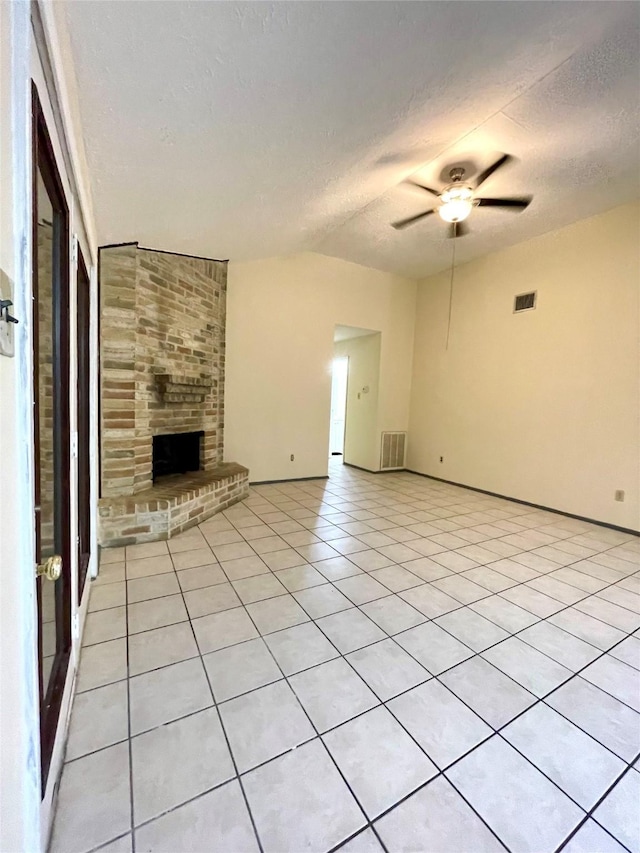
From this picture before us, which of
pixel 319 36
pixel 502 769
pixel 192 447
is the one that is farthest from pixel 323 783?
pixel 192 447

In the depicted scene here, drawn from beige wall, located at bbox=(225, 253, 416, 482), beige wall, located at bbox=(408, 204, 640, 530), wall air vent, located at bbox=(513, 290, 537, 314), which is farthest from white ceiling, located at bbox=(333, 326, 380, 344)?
wall air vent, located at bbox=(513, 290, 537, 314)

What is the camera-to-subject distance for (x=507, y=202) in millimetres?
2738

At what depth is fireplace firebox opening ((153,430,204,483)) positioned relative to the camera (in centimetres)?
378

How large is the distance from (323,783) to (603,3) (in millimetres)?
3122

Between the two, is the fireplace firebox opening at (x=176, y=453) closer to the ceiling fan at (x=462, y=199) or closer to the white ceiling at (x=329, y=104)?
the white ceiling at (x=329, y=104)

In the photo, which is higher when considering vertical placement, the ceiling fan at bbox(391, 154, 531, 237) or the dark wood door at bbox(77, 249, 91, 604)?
the ceiling fan at bbox(391, 154, 531, 237)

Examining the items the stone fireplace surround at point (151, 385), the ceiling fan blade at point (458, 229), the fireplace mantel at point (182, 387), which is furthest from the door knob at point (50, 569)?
the ceiling fan blade at point (458, 229)

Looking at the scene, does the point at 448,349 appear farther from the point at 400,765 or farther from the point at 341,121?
the point at 400,765

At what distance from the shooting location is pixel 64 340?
152 centimetres

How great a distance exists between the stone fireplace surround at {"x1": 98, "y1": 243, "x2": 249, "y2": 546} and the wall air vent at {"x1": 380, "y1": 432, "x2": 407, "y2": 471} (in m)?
2.68

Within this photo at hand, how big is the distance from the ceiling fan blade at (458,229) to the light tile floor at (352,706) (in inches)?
129

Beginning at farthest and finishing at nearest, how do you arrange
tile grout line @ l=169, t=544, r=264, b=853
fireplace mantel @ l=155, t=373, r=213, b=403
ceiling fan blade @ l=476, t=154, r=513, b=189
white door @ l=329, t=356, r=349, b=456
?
white door @ l=329, t=356, r=349, b=456
fireplace mantel @ l=155, t=373, r=213, b=403
ceiling fan blade @ l=476, t=154, r=513, b=189
tile grout line @ l=169, t=544, r=264, b=853

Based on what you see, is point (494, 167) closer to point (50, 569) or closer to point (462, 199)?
point (462, 199)

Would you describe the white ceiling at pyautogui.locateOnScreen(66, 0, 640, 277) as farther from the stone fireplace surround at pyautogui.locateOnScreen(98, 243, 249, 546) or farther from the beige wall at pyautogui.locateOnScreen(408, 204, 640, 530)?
the beige wall at pyautogui.locateOnScreen(408, 204, 640, 530)
